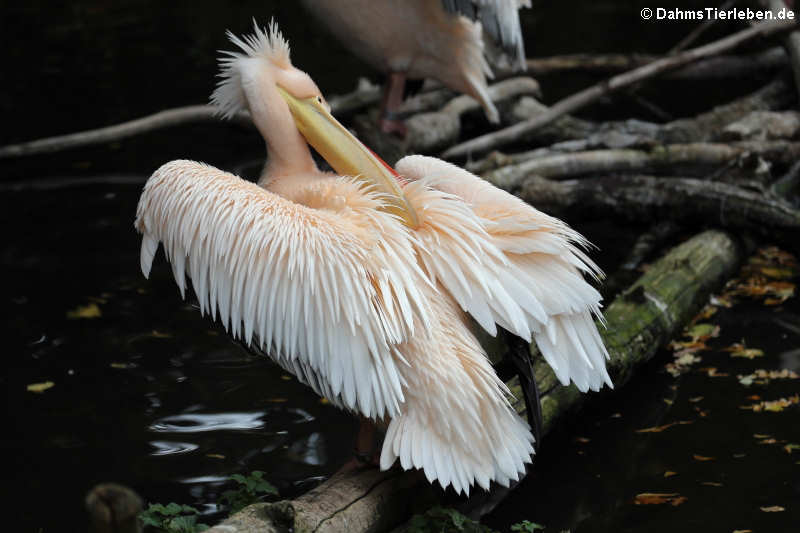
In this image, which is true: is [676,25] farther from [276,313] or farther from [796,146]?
[276,313]

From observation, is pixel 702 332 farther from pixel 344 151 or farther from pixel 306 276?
pixel 306 276

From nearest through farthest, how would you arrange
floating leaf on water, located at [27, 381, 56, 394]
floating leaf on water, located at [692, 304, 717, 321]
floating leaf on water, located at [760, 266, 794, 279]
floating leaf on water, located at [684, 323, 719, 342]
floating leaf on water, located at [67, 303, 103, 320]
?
floating leaf on water, located at [27, 381, 56, 394], floating leaf on water, located at [684, 323, 719, 342], floating leaf on water, located at [692, 304, 717, 321], floating leaf on water, located at [67, 303, 103, 320], floating leaf on water, located at [760, 266, 794, 279]

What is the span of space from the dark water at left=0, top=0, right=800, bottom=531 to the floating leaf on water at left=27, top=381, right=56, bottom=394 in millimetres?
25

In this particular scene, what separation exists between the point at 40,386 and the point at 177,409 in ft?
1.71

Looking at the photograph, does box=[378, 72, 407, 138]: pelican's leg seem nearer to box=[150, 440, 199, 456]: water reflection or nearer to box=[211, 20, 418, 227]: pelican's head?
box=[211, 20, 418, 227]: pelican's head

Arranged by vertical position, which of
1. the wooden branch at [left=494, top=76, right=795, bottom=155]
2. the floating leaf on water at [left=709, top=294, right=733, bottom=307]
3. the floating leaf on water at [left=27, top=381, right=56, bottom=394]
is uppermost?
the wooden branch at [left=494, top=76, right=795, bottom=155]

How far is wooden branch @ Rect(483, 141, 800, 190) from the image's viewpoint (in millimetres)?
4762

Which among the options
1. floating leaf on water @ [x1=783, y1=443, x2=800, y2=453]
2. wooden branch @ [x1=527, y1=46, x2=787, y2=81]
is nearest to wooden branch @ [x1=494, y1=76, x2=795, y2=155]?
wooden branch @ [x1=527, y1=46, x2=787, y2=81]

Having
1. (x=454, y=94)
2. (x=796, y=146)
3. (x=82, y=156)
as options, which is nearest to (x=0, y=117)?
(x=82, y=156)

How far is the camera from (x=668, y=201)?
4328mm

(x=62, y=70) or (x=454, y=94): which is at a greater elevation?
(x=62, y=70)

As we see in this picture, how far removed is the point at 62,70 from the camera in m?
7.66

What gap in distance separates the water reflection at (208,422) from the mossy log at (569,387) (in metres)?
0.87

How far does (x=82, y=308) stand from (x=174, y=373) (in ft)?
2.41
